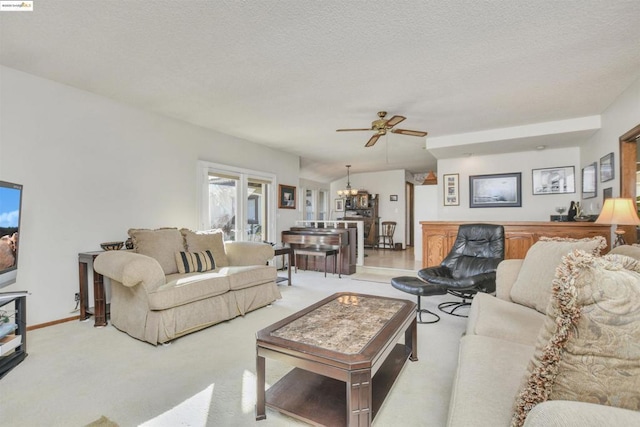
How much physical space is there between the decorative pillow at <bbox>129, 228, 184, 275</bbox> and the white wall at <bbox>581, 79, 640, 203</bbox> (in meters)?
4.93

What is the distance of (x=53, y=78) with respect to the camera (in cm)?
303

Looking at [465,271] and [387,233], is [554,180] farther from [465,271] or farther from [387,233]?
[387,233]

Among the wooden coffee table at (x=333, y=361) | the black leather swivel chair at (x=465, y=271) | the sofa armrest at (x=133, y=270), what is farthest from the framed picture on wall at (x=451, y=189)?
the sofa armrest at (x=133, y=270)

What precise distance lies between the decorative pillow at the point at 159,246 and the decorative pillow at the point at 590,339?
10.8ft

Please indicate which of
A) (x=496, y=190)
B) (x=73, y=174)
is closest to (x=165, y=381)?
(x=73, y=174)

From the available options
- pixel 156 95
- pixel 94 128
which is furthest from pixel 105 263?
pixel 156 95

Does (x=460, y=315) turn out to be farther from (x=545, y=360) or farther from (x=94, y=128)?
(x=94, y=128)

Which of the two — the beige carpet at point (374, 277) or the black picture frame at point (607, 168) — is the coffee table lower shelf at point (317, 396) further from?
the black picture frame at point (607, 168)

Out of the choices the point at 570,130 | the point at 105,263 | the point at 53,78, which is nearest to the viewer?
the point at 105,263

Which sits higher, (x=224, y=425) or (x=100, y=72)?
(x=100, y=72)

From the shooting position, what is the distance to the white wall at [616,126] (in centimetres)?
309

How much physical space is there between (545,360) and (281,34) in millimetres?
2428

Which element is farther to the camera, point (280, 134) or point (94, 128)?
point (280, 134)

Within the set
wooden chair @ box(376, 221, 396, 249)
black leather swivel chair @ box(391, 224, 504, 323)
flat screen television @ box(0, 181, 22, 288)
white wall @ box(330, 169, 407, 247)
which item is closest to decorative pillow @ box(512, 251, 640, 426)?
black leather swivel chair @ box(391, 224, 504, 323)
